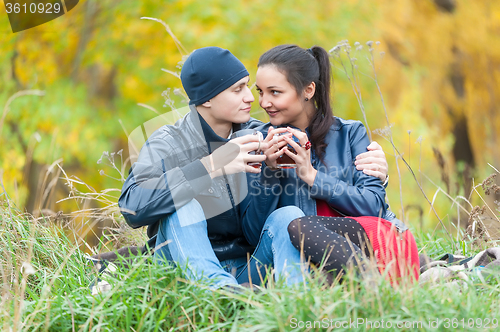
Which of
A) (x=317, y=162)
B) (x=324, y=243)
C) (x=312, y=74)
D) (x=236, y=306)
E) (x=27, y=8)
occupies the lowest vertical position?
(x=236, y=306)

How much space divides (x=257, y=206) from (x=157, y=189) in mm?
508

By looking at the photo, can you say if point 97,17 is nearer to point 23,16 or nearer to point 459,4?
point 23,16

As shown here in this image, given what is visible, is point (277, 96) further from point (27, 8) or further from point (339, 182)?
point (27, 8)

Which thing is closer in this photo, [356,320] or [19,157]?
[356,320]

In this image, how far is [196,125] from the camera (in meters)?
2.40

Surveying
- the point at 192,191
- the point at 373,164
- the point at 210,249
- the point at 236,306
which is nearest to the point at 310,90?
the point at 373,164

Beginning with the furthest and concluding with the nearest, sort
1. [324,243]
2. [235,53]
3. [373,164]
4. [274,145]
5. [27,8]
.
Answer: [235,53]
[27,8]
[373,164]
[274,145]
[324,243]

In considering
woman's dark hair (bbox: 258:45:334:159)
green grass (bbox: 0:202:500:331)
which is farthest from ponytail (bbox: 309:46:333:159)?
green grass (bbox: 0:202:500:331)

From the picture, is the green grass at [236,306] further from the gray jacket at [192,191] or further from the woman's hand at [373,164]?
the woman's hand at [373,164]

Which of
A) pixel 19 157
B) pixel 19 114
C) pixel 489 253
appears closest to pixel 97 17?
pixel 19 114

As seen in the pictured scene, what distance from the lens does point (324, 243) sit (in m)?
1.95

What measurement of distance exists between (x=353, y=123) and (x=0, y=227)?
191 cm

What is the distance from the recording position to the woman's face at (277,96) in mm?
2426

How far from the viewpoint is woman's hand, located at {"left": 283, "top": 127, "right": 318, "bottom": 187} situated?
2234 mm
